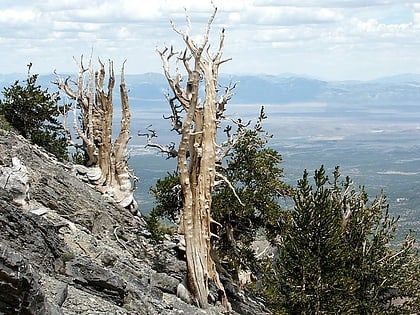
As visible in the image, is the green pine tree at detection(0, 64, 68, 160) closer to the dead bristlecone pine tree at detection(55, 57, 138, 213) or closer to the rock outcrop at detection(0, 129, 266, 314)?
the dead bristlecone pine tree at detection(55, 57, 138, 213)

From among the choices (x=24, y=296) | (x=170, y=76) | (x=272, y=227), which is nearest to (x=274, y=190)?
(x=272, y=227)

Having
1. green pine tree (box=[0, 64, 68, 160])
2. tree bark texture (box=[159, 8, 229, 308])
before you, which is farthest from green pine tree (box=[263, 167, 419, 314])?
green pine tree (box=[0, 64, 68, 160])

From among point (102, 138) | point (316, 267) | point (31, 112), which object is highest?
point (31, 112)

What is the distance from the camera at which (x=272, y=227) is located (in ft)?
81.1


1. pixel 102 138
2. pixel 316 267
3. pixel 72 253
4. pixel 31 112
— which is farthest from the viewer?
pixel 31 112

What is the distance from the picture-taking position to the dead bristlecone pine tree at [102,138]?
2706 cm

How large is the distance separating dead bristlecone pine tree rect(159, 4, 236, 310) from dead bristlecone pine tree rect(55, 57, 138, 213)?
632 centimetres

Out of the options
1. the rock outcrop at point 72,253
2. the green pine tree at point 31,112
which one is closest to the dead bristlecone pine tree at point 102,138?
the rock outcrop at point 72,253

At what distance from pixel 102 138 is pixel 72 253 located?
41.3ft

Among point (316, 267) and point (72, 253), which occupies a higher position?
point (72, 253)

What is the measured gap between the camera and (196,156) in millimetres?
20844

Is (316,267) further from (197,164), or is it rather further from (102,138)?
(102,138)

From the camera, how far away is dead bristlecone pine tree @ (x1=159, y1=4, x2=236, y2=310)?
2042cm

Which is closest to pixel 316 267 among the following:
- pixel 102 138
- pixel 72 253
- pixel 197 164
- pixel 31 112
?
pixel 197 164
